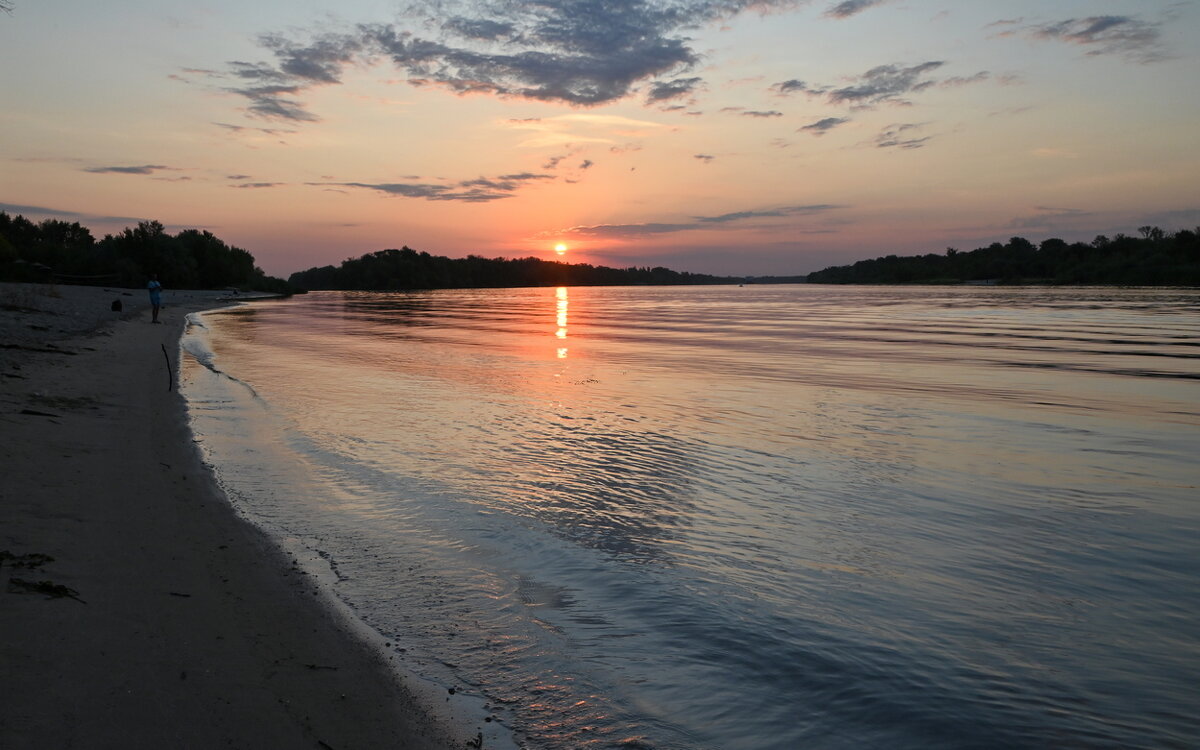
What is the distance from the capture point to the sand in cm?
386

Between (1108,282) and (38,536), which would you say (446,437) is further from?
(1108,282)

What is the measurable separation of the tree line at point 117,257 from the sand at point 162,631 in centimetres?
8737

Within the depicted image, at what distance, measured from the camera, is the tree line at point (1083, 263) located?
117688 millimetres

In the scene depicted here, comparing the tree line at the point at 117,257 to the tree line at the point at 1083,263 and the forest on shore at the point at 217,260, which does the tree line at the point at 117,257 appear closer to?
the forest on shore at the point at 217,260

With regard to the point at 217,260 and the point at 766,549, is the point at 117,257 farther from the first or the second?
the point at 766,549

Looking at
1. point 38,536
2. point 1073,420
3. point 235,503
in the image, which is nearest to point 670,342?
point 1073,420

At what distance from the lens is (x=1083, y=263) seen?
140250 millimetres

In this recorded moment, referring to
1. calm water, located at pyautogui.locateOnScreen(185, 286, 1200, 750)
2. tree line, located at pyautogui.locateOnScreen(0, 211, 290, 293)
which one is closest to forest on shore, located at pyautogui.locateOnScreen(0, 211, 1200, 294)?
tree line, located at pyautogui.locateOnScreen(0, 211, 290, 293)

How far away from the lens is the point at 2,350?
691 inches

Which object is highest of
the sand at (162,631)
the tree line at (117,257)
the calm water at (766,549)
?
the tree line at (117,257)

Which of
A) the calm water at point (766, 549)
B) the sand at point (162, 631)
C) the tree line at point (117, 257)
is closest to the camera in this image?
the sand at point (162, 631)

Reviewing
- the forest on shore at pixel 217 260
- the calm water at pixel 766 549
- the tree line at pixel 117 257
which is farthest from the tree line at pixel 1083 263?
the tree line at pixel 117 257

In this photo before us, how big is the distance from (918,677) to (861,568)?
1.91 meters

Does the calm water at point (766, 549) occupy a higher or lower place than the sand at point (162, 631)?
lower
